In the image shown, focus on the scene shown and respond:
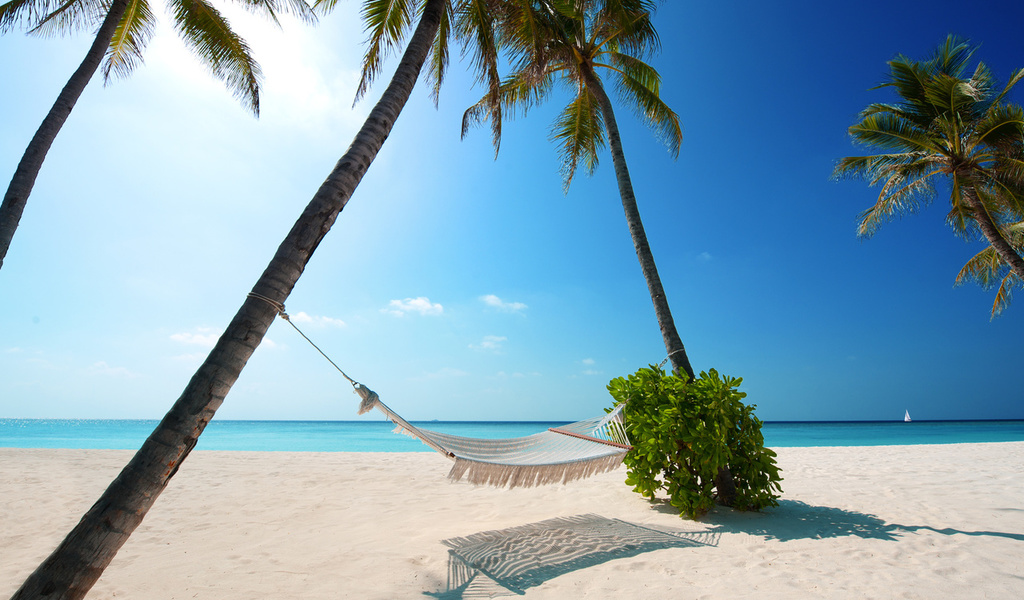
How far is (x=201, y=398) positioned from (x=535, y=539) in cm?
209

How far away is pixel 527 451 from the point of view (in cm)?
312

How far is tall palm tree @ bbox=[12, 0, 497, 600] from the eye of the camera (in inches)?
46.0

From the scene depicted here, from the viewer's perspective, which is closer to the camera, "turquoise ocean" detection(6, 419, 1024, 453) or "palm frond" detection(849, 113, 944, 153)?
"palm frond" detection(849, 113, 944, 153)

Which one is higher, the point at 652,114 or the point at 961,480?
the point at 652,114

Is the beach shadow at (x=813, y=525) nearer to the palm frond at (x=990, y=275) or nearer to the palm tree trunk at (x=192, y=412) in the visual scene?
the palm tree trunk at (x=192, y=412)

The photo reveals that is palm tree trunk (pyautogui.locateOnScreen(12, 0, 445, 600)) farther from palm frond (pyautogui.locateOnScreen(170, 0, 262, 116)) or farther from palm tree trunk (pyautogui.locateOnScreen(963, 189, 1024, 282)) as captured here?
palm tree trunk (pyautogui.locateOnScreen(963, 189, 1024, 282))

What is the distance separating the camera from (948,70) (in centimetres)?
619

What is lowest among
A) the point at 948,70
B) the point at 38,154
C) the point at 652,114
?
the point at 38,154

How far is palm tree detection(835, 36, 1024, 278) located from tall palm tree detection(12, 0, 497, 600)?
728 cm

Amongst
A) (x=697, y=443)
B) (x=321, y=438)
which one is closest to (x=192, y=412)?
(x=697, y=443)

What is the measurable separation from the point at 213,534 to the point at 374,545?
3.54 ft

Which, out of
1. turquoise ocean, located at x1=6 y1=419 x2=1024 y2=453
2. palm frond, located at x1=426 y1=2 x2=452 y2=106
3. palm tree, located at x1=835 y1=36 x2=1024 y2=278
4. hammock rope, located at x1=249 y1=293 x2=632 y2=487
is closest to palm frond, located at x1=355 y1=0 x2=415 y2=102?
palm frond, located at x1=426 y1=2 x2=452 y2=106

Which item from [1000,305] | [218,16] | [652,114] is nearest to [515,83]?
[652,114]

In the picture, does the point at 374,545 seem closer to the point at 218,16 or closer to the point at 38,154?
the point at 38,154
